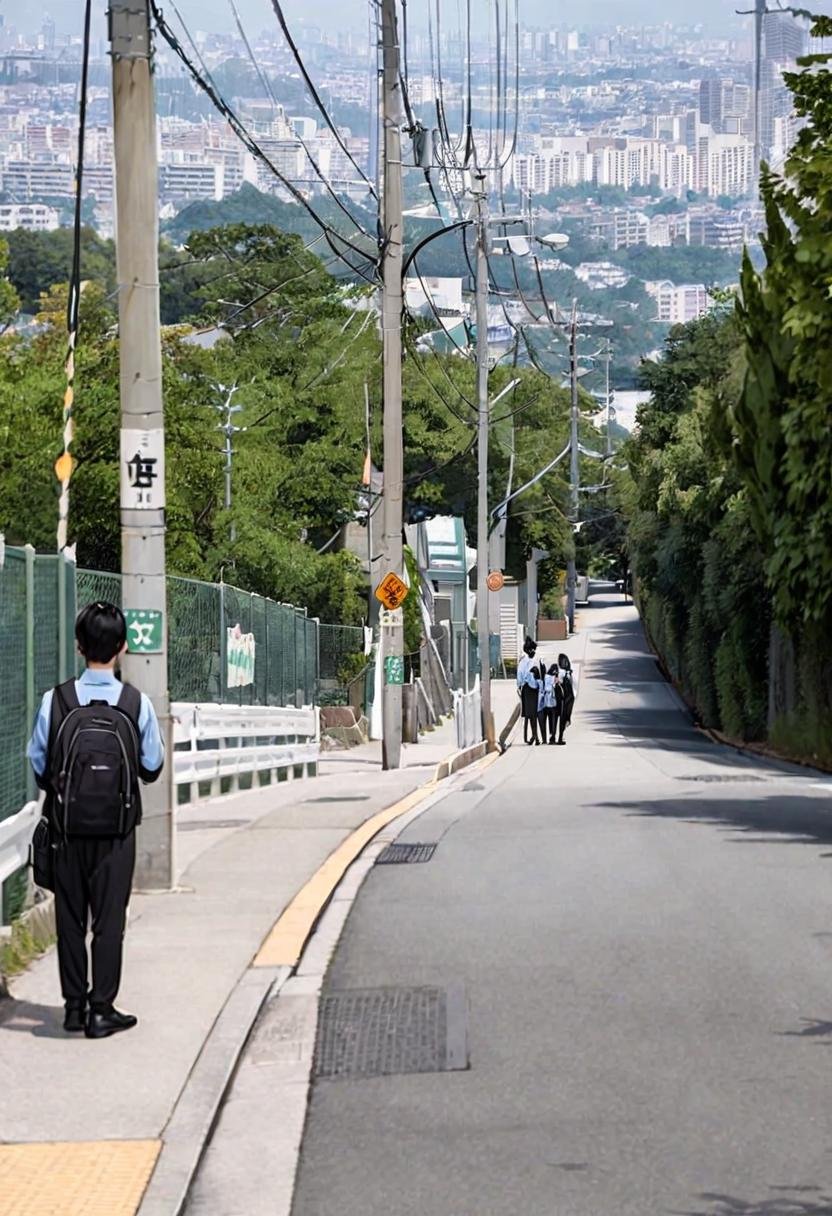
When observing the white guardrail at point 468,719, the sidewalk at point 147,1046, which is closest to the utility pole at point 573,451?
the white guardrail at point 468,719

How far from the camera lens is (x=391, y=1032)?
8891mm

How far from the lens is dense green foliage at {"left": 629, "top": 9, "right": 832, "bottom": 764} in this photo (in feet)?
70.9

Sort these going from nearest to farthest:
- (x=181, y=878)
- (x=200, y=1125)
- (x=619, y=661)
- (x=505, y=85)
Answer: (x=200, y=1125) < (x=181, y=878) < (x=505, y=85) < (x=619, y=661)

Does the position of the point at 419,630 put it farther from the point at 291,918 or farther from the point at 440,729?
the point at 291,918

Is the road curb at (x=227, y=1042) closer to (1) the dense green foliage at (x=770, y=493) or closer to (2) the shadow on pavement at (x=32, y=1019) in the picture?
(2) the shadow on pavement at (x=32, y=1019)

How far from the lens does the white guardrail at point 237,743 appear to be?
66.9ft

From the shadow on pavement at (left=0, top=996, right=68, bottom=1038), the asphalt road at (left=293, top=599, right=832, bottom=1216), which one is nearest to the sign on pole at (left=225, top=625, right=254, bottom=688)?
the asphalt road at (left=293, top=599, right=832, bottom=1216)

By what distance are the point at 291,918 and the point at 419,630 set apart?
44243 millimetres

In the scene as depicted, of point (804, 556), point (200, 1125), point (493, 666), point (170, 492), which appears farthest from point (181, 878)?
point (493, 666)

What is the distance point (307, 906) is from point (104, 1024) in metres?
3.82

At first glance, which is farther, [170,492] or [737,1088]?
[170,492]

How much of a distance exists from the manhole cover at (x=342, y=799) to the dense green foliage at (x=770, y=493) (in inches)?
257

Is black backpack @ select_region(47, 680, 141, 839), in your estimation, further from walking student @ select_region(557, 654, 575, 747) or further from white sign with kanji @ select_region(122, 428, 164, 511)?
walking student @ select_region(557, 654, 575, 747)

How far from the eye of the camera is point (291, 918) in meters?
12.0
